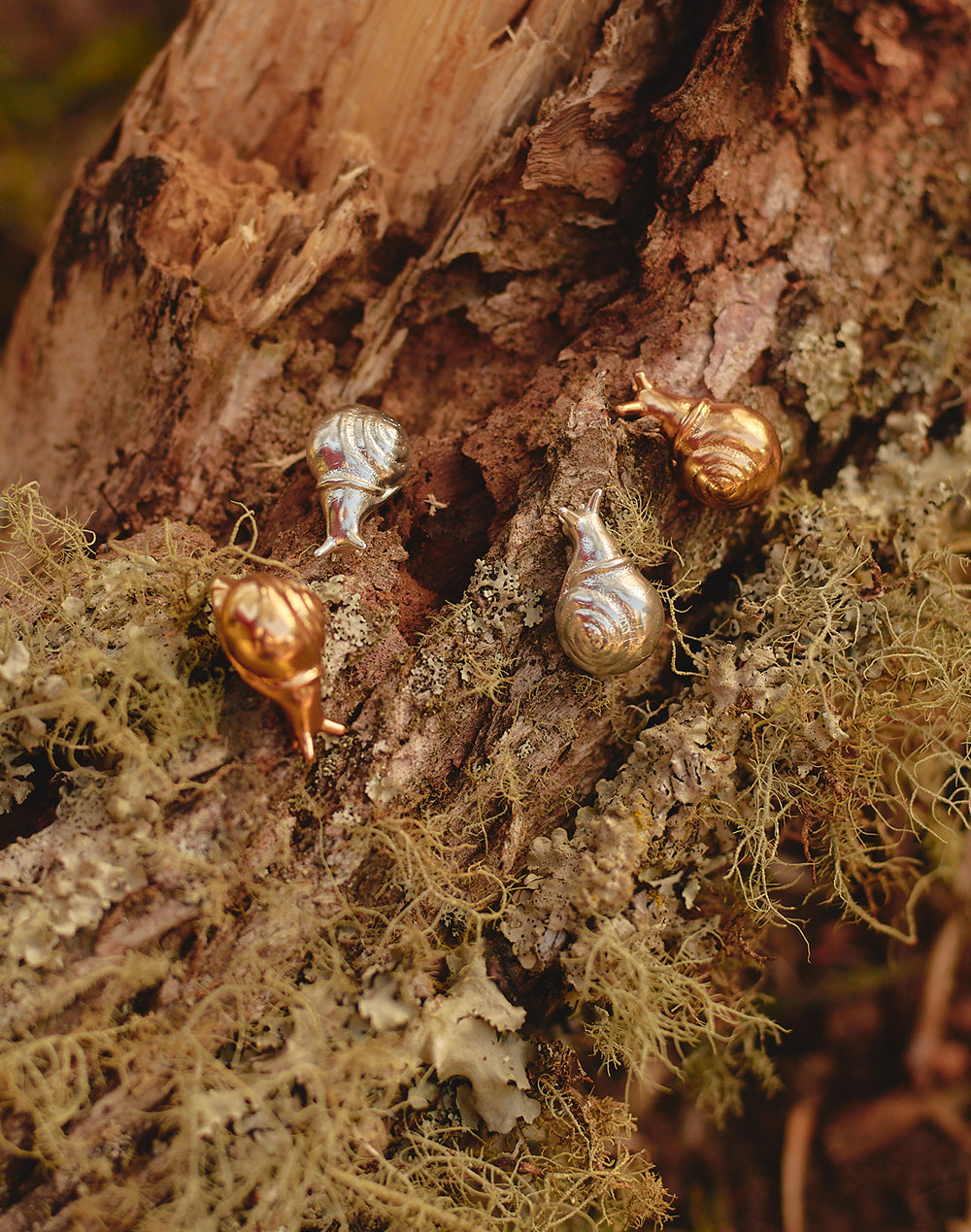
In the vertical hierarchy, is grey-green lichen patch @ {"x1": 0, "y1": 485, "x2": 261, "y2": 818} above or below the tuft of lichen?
above

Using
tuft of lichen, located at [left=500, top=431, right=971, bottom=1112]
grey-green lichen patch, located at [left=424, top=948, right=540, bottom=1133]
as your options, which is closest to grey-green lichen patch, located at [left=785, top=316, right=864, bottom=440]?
tuft of lichen, located at [left=500, top=431, right=971, bottom=1112]

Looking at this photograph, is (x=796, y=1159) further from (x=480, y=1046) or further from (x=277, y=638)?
(x=277, y=638)

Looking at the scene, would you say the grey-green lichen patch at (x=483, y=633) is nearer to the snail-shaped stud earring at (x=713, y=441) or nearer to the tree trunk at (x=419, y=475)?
the tree trunk at (x=419, y=475)

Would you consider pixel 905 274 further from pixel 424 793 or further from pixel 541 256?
pixel 424 793

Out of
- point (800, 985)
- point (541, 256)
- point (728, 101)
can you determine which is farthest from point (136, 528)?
point (800, 985)

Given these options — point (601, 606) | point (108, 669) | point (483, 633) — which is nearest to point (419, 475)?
point (483, 633)

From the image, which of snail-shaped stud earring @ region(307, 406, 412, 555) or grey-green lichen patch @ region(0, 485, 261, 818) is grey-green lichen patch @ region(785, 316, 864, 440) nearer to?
snail-shaped stud earring @ region(307, 406, 412, 555)

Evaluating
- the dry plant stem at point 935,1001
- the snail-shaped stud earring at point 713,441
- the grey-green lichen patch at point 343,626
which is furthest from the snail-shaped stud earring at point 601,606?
the dry plant stem at point 935,1001
